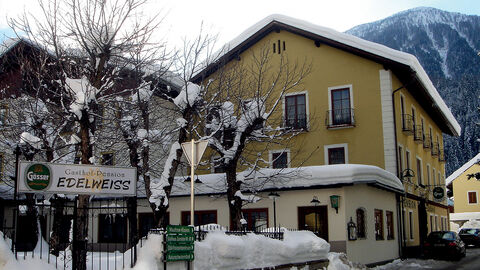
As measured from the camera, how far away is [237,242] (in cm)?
1285

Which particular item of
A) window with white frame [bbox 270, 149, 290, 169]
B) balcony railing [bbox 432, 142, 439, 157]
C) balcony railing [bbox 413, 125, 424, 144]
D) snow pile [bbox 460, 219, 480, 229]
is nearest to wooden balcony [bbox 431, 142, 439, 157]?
balcony railing [bbox 432, 142, 439, 157]

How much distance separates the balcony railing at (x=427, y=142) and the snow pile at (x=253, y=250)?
18370mm

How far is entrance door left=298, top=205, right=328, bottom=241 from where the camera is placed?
20.5m

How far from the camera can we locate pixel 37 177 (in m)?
10.2

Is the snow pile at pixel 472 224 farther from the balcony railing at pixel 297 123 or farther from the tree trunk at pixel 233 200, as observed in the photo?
the tree trunk at pixel 233 200

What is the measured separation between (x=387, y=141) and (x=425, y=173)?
9713mm

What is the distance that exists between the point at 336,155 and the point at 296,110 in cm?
301

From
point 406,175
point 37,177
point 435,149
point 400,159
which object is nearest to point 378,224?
point 406,175

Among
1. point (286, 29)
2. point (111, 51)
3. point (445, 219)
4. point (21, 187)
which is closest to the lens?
point (21, 187)

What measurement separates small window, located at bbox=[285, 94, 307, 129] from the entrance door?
21.2 ft

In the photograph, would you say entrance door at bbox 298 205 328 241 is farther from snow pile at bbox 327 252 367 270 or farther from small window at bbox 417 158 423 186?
small window at bbox 417 158 423 186

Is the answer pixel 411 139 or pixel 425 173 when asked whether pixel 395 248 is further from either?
pixel 425 173

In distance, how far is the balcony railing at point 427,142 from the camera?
33.1 m

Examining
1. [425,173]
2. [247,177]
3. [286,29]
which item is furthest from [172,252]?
[425,173]
